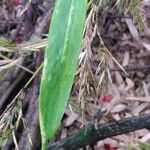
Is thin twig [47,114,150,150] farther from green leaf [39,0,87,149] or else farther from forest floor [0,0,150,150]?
green leaf [39,0,87,149]

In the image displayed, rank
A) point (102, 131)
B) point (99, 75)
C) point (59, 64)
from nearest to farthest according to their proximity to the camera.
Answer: point (59, 64) < point (102, 131) < point (99, 75)

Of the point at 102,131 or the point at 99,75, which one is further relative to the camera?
the point at 99,75

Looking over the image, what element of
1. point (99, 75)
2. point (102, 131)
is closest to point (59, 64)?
point (102, 131)

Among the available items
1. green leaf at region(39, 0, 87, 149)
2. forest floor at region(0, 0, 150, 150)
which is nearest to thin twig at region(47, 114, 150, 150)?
forest floor at region(0, 0, 150, 150)

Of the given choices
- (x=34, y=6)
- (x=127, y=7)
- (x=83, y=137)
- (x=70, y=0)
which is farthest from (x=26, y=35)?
(x=70, y=0)

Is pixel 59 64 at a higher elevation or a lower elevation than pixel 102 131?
higher

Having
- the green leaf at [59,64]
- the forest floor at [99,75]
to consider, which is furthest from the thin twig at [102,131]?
the green leaf at [59,64]

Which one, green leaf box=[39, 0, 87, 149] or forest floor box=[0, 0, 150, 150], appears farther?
forest floor box=[0, 0, 150, 150]

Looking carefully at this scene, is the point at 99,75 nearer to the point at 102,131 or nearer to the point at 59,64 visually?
the point at 102,131
